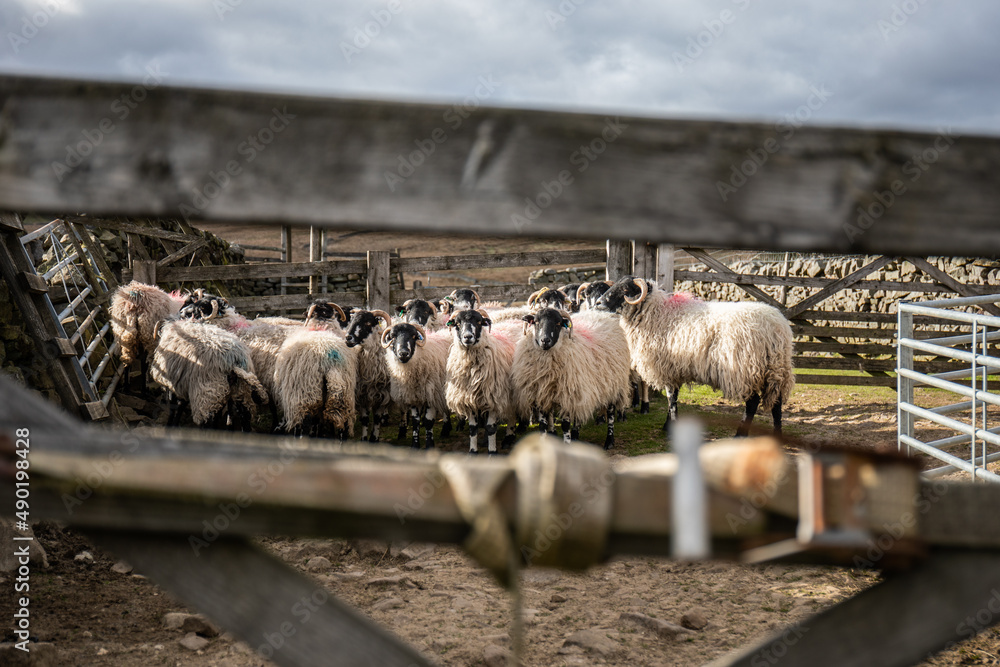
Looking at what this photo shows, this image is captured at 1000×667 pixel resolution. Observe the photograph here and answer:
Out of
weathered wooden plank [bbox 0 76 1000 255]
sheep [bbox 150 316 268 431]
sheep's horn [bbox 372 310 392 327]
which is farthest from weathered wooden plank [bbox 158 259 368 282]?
weathered wooden plank [bbox 0 76 1000 255]

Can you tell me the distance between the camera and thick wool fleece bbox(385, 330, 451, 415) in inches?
350

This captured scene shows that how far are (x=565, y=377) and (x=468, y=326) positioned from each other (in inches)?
52.4

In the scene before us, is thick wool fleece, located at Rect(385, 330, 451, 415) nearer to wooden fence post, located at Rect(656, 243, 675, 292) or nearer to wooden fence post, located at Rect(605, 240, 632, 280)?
wooden fence post, located at Rect(605, 240, 632, 280)

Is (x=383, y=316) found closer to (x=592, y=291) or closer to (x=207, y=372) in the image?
(x=207, y=372)

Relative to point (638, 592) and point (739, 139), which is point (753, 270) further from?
point (739, 139)

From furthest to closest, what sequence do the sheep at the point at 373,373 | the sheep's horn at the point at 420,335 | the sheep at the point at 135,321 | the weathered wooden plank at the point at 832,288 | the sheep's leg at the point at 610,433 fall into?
the weathered wooden plank at the point at 832,288
the sheep at the point at 135,321
the sheep at the point at 373,373
the sheep's leg at the point at 610,433
the sheep's horn at the point at 420,335

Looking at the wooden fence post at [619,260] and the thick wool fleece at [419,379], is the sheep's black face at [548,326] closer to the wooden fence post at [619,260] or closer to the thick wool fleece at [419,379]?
the thick wool fleece at [419,379]

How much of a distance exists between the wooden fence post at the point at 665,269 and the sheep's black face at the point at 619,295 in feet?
5.36

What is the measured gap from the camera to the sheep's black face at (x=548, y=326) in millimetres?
8164

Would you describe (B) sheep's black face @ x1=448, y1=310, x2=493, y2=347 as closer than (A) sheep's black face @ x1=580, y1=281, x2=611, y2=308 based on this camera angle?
Yes

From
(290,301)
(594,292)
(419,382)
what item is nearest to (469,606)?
(419,382)

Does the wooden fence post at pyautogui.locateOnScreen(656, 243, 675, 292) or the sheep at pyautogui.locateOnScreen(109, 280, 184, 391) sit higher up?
the wooden fence post at pyautogui.locateOnScreen(656, 243, 675, 292)

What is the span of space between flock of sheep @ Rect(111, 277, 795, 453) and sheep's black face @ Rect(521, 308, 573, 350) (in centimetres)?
2

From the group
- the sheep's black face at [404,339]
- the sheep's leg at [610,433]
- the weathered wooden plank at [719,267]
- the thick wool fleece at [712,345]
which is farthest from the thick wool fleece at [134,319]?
the weathered wooden plank at [719,267]
